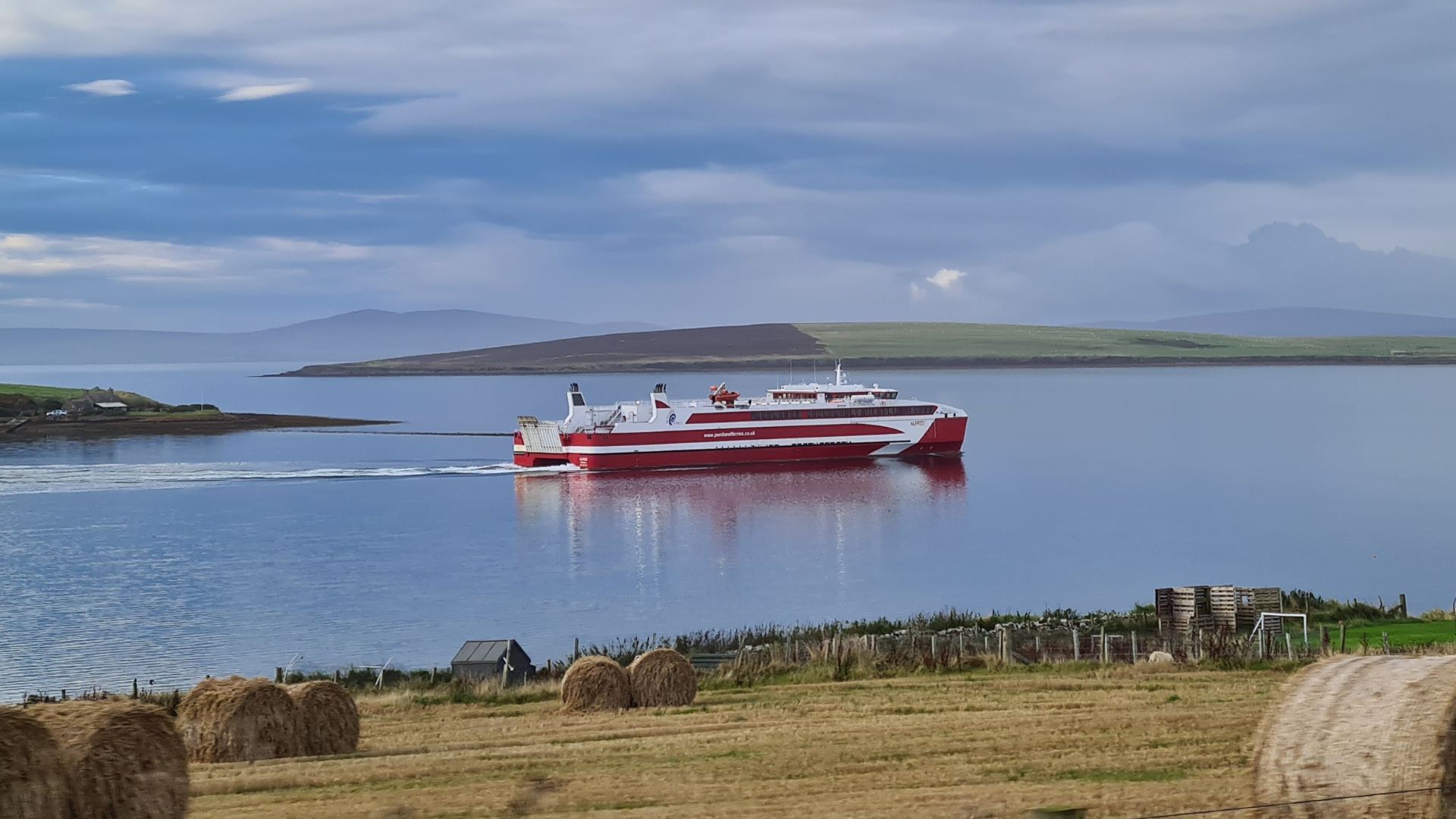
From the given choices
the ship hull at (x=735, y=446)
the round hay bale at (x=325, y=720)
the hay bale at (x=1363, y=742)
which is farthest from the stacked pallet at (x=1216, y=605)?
the ship hull at (x=735, y=446)

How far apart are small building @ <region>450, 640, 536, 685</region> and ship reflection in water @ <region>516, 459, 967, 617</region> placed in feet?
37.4

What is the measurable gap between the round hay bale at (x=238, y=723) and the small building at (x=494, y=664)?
6007 millimetres

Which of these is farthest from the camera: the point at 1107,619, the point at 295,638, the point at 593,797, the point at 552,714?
the point at 295,638

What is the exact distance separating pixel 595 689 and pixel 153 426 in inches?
3217

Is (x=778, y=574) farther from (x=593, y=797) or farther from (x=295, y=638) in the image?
(x=593, y=797)

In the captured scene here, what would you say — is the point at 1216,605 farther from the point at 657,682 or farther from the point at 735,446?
the point at 735,446

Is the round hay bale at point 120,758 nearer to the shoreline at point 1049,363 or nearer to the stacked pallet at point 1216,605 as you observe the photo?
the stacked pallet at point 1216,605

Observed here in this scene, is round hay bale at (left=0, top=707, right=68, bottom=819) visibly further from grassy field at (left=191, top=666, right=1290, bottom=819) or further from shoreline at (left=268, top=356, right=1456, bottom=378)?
shoreline at (left=268, top=356, right=1456, bottom=378)

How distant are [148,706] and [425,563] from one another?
95.7ft

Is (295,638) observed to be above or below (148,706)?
below

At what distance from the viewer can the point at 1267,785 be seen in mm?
8305

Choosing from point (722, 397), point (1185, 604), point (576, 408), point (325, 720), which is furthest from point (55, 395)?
point (325, 720)

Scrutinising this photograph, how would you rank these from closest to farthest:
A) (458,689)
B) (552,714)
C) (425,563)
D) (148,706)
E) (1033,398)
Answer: (148,706) → (552,714) → (458,689) → (425,563) → (1033,398)

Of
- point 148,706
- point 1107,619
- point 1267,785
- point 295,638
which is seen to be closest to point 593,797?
point 148,706
